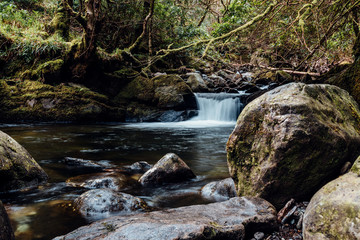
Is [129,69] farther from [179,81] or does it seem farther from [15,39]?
[15,39]

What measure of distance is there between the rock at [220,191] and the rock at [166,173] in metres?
0.58

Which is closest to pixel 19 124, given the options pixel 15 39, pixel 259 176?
pixel 15 39

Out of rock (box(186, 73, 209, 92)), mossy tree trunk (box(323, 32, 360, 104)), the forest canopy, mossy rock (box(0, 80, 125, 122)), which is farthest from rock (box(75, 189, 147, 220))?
rock (box(186, 73, 209, 92))

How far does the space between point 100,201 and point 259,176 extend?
1709 millimetres

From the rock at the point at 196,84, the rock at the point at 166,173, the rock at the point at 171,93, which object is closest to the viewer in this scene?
the rock at the point at 166,173

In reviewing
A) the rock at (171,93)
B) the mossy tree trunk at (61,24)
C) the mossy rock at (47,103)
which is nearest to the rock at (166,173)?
the mossy rock at (47,103)

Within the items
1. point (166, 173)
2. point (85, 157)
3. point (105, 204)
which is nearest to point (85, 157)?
point (85, 157)

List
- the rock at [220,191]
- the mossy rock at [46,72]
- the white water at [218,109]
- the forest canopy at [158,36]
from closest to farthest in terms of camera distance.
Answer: the rock at [220,191] → the forest canopy at [158,36] → the mossy rock at [46,72] → the white water at [218,109]

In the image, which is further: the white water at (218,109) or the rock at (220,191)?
the white water at (218,109)

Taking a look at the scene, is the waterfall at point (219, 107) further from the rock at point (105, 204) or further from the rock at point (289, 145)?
the rock at point (105, 204)

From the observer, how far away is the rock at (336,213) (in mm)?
1643

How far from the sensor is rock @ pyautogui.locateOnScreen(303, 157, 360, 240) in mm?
1643

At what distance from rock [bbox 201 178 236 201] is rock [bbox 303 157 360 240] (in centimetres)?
120

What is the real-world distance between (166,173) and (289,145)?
1934mm
